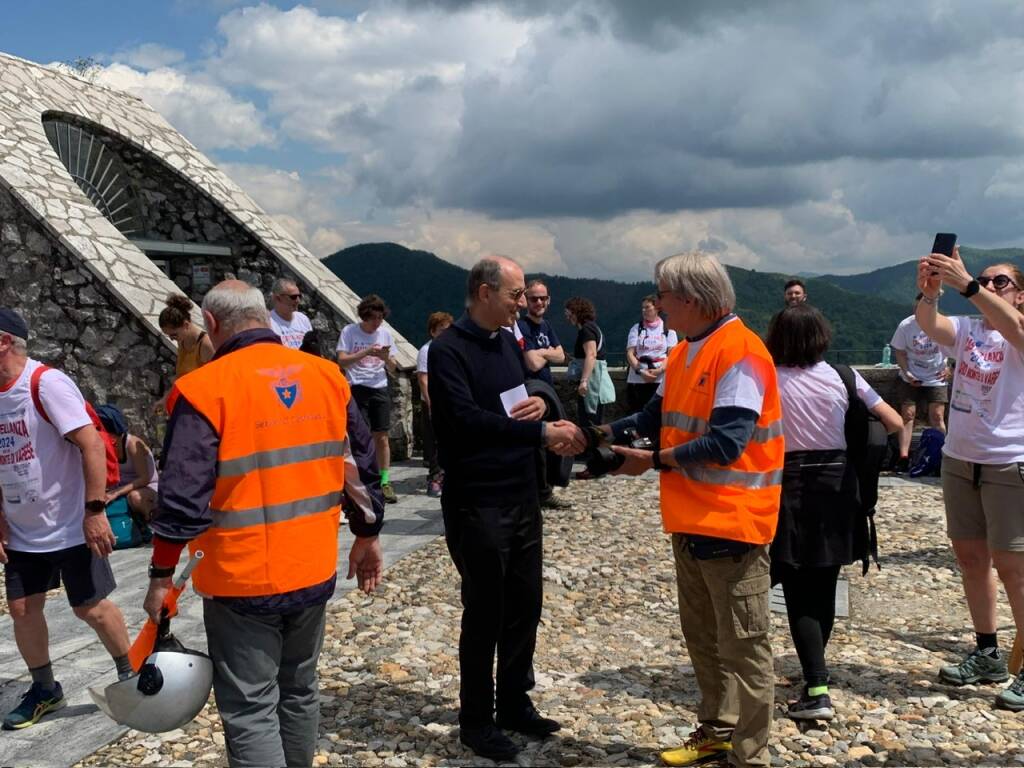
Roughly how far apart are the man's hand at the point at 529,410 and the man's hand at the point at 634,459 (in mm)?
346

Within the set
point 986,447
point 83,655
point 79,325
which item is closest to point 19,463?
point 83,655

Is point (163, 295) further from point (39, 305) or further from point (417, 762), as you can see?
point (417, 762)

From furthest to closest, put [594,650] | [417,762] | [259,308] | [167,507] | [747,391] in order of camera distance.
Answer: [594,650] → [417,762] → [747,391] → [259,308] → [167,507]

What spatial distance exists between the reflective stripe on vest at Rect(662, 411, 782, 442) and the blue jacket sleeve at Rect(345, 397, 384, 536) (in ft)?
3.73

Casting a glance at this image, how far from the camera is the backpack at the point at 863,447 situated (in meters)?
3.82

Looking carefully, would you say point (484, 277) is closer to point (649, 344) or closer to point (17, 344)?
point (17, 344)

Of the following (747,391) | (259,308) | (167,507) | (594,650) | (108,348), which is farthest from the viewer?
(108,348)

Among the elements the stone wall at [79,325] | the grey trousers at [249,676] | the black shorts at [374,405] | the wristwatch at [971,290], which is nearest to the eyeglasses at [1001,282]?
the wristwatch at [971,290]

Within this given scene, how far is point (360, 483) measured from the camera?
10.1 feet

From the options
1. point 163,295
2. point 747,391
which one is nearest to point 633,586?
point 747,391

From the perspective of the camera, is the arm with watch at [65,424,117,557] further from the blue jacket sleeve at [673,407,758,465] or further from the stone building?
the stone building

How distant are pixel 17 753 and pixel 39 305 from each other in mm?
7085

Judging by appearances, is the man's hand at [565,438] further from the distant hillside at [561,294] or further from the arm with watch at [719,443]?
the distant hillside at [561,294]

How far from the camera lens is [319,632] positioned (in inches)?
114
